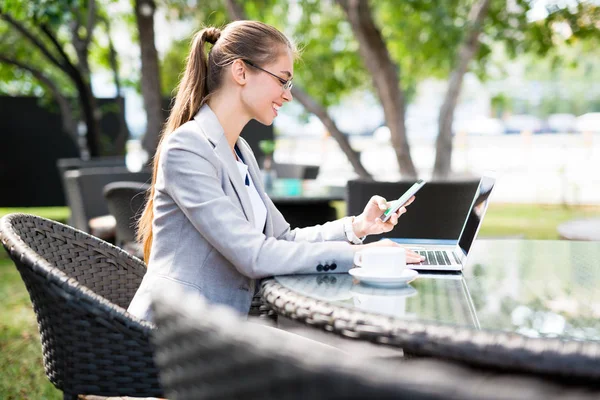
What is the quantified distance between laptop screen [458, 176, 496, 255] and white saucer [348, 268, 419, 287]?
319 mm

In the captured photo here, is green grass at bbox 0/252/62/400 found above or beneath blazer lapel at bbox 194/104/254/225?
beneath

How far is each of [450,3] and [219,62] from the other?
20.2ft

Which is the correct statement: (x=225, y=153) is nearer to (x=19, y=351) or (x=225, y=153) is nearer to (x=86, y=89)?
(x=19, y=351)

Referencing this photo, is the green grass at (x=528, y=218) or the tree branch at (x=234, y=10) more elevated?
the tree branch at (x=234, y=10)

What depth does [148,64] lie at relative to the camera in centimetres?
716

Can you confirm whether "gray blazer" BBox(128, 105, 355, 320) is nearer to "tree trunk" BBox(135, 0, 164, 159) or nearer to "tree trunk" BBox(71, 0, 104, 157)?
"tree trunk" BBox(135, 0, 164, 159)

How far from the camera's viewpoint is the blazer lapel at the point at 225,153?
1.94 meters

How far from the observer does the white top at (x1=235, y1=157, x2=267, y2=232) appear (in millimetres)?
2109

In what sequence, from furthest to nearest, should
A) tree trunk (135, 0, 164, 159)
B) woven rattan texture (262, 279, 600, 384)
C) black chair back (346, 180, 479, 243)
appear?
tree trunk (135, 0, 164, 159) < black chair back (346, 180, 479, 243) < woven rattan texture (262, 279, 600, 384)

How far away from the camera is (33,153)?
38.9 feet

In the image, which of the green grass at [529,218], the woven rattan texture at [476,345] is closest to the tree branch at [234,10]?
the woven rattan texture at [476,345]

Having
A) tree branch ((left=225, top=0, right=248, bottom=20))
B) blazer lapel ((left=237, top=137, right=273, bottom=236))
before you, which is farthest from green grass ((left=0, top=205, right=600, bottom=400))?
blazer lapel ((left=237, top=137, right=273, bottom=236))

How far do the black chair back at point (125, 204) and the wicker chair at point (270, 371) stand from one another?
3389mm

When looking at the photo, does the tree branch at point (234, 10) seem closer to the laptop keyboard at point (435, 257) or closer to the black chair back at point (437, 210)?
the black chair back at point (437, 210)
